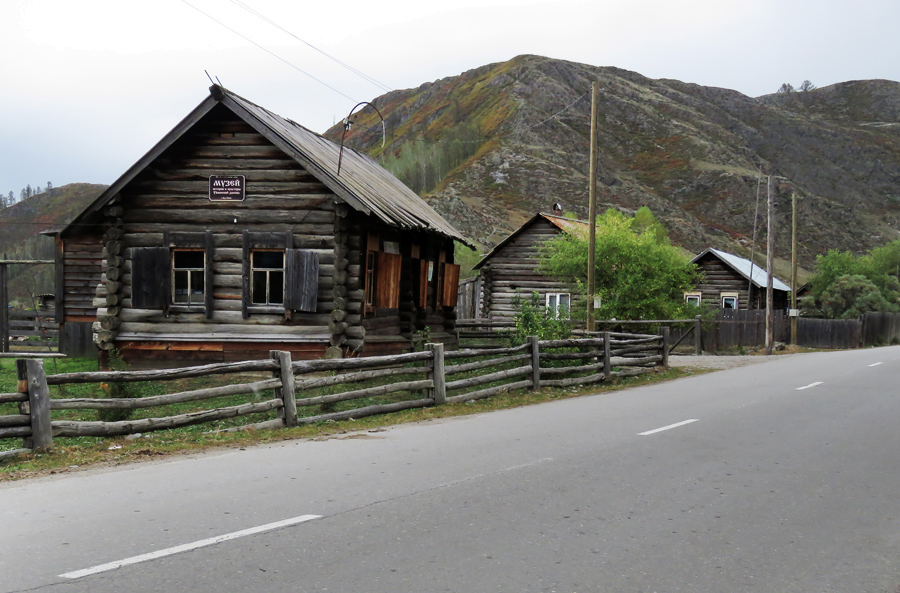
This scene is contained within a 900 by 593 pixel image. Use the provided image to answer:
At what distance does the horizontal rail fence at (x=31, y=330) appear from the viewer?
101ft

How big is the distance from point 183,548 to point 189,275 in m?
14.9

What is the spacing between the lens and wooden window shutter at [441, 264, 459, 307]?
86.9 ft

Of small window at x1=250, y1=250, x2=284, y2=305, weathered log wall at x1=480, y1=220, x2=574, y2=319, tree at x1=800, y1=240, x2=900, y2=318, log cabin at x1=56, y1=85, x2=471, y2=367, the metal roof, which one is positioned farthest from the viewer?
tree at x1=800, y1=240, x2=900, y2=318

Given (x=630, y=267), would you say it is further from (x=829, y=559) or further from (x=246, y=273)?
(x=829, y=559)

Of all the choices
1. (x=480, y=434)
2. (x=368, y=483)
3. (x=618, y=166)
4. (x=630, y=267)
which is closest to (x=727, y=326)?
(x=630, y=267)

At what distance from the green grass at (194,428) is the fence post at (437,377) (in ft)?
0.61

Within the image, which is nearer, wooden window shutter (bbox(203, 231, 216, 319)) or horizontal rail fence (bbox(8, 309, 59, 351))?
wooden window shutter (bbox(203, 231, 216, 319))

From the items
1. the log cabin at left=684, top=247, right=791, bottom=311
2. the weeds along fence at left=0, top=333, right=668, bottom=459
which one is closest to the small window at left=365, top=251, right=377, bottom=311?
the weeds along fence at left=0, top=333, right=668, bottom=459

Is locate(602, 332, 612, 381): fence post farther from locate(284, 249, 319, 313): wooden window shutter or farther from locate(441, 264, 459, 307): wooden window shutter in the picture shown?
locate(441, 264, 459, 307): wooden window shutter

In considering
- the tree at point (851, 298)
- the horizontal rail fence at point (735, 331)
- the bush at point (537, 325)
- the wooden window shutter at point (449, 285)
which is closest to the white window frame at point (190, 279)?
the bush at point (537, 325)

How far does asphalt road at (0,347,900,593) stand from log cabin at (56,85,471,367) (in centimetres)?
811

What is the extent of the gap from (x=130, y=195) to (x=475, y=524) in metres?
15.9

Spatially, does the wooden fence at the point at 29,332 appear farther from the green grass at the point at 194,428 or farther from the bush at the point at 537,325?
the bush at the point at 537,325

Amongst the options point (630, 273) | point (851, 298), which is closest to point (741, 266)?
point (851, 298)
